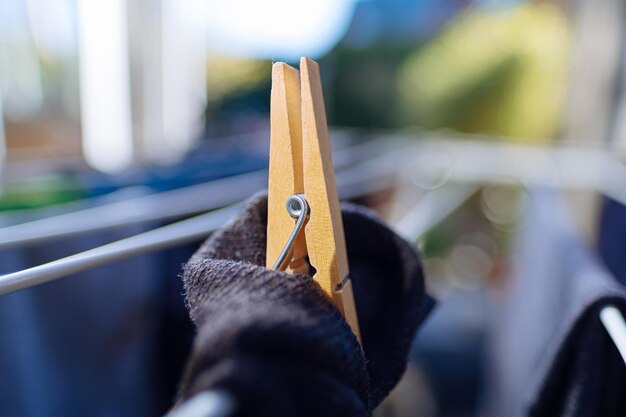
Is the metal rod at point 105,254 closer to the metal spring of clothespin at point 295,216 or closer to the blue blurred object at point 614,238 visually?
the metal spring of clothespin at point 295,216

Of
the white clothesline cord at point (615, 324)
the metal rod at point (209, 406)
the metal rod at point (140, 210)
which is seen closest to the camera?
the metal rod at point (209, 406)

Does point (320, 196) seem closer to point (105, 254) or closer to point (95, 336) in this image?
point (105, 254)

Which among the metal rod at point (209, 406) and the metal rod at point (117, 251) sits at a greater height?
the metal rod at point (209, 406)

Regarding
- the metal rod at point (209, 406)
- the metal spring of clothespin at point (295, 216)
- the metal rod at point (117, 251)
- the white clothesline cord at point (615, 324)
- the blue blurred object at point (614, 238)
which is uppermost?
the metal spring of clothespin at point (295, 216)

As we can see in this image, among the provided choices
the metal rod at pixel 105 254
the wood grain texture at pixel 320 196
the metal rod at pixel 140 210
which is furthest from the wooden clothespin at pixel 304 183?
the metal rod at pixel 140 210

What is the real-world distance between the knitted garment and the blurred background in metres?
0.10

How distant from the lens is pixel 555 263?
0.53 meters

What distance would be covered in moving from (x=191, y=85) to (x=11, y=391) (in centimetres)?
204

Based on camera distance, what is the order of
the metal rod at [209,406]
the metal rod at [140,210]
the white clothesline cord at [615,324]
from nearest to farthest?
the metal rod at [209,406] < the white clothesline cord at [615,324] < the metal rod at [140,210]

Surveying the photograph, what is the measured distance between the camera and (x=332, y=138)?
63.1 inches

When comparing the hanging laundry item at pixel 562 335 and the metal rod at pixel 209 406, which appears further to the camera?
the hanging laundry item at pixel 562 335

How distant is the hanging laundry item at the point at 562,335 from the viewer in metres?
0.33

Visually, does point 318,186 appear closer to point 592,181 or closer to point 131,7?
point 592,181

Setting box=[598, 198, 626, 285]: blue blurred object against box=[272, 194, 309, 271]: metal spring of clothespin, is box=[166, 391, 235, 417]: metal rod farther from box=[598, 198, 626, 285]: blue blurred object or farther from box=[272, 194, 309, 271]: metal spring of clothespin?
box=[598, 198, 626, 285]: blue blurred object
